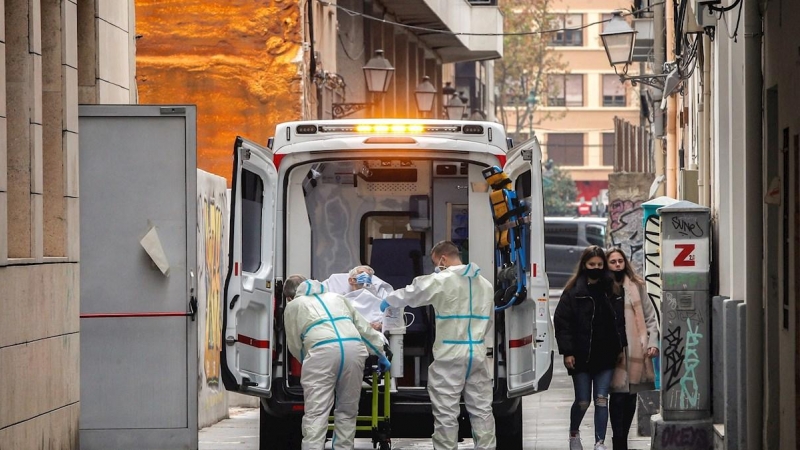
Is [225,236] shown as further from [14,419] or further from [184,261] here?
[14,419]

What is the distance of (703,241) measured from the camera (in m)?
11.6

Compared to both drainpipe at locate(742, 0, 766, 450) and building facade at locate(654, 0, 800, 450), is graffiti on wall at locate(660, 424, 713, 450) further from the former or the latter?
drainpipe at locate(742, 0, 766, 450)

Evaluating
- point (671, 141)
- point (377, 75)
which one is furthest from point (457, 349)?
point (671, 141)

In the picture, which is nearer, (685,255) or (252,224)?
(252,224)

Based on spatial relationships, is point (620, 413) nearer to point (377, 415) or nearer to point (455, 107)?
point (377, 415)

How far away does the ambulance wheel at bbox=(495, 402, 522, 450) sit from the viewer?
37.3ft

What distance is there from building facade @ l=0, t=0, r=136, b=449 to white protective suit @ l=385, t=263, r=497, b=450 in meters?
2.32

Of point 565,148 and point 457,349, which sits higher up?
point 565,148

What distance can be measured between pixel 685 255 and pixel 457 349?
78.0 inches

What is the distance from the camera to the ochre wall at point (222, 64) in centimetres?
2052

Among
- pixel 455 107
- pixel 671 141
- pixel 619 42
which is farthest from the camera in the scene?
pixel 455 107

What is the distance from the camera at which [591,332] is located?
11.4m

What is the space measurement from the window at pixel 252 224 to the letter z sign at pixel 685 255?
118 inches

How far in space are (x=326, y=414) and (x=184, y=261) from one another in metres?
1.69
